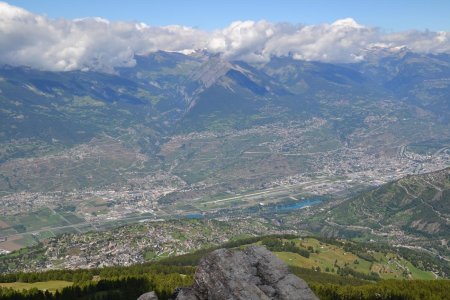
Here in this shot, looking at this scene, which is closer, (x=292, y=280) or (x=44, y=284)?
(x=292, y=280)

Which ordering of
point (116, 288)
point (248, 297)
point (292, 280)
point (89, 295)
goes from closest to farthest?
point (248, 297), point (292, 280), point (89, 295), point (116, 288)

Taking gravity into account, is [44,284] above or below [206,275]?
below

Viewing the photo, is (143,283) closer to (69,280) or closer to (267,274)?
(69,280)

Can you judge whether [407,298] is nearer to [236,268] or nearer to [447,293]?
[447,293]

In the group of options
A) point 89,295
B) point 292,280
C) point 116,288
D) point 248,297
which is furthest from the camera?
point 116,288

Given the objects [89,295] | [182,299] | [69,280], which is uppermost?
[182,299]

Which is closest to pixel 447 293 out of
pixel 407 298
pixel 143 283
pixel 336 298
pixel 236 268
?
pixel 407 298
